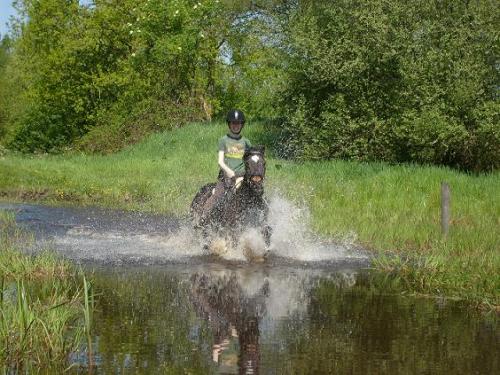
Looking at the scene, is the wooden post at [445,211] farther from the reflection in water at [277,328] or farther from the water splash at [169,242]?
the reflection in water at [277,328]

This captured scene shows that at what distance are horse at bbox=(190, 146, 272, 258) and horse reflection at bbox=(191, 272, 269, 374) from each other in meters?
1.57

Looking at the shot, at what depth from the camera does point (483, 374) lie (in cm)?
635

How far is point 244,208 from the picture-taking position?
1259 cm

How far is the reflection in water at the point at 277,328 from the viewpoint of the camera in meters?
6.49

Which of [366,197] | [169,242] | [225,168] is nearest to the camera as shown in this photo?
[225,168]

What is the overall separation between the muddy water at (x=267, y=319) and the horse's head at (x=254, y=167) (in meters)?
1.23

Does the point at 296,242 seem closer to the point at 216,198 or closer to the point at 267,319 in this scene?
the point at 216,198

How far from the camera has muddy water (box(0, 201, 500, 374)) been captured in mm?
6535

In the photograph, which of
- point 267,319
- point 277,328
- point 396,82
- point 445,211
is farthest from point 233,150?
point 396,82

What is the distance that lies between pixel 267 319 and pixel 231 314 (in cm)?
42

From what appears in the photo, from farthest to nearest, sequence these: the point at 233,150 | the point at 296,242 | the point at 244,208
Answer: the point at 296,242 < the point at 233,150 < the point at 244,208

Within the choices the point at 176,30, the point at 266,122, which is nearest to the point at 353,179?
the point at 266,122

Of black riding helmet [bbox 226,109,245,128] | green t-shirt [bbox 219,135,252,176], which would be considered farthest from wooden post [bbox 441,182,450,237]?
black riding helmet [bbox 226,109,245,128]

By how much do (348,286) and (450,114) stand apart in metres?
15.7
